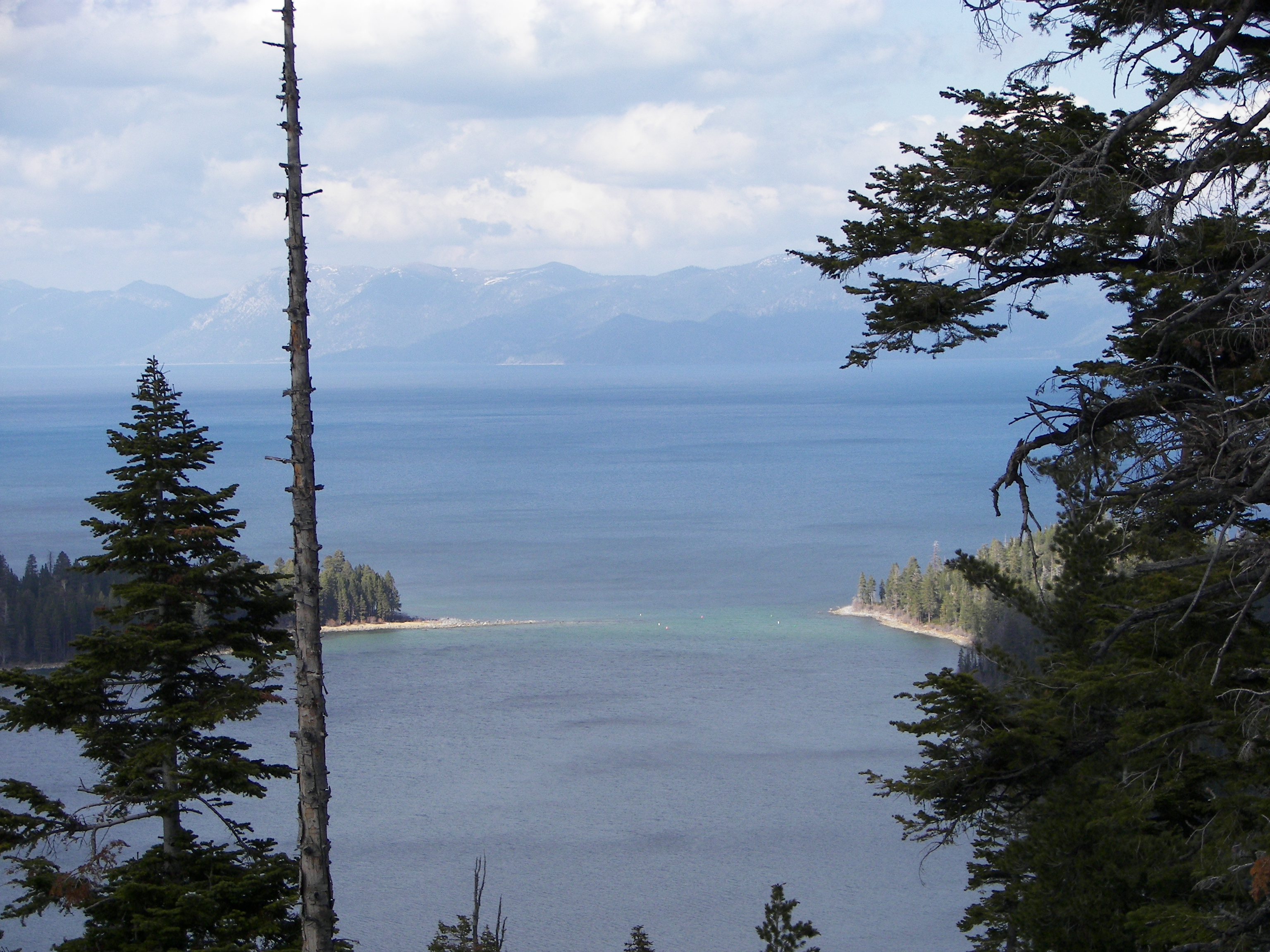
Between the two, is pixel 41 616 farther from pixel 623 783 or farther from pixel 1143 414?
pixel 1143 414

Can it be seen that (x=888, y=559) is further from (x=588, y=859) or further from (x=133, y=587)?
(x=133, y=587)

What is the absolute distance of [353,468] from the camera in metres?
171

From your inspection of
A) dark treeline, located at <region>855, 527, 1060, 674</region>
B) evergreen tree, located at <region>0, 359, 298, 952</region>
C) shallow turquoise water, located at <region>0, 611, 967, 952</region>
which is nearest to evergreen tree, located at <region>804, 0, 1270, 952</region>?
evergreen tree, located at <region>0, 359, 298, 952</region>

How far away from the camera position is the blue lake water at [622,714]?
36.6 m

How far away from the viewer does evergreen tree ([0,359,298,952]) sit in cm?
1030

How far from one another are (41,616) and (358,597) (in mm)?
20354

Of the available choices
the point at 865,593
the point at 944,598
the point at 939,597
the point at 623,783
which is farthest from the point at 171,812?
the point at 939,597

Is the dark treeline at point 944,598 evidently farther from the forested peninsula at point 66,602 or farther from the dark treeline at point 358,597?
the forested peninsula at point 66,602

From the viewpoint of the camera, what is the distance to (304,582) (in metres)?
7.00

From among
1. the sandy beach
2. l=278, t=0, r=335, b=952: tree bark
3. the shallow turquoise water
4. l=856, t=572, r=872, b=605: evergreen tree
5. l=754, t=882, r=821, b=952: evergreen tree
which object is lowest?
the shallow turquoise water

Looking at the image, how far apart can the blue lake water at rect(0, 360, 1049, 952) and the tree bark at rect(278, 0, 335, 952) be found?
41.8 ft

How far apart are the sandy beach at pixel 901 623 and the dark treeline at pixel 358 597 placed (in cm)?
3086

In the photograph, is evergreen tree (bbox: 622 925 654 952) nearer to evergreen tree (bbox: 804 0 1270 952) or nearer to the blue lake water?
the blue lake water

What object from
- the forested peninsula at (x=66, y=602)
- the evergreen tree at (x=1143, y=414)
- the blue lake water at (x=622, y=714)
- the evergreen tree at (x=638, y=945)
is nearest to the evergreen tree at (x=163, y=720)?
the evergreen tree at (x=1143, y=414)
